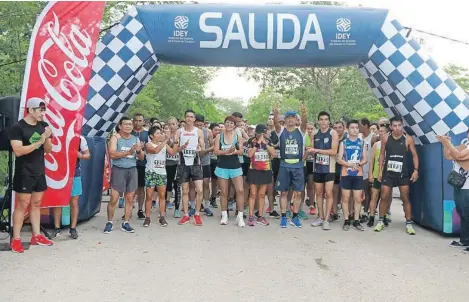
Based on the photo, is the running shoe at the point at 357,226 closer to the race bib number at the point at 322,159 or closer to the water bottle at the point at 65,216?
the race bib number at the point at 322,159

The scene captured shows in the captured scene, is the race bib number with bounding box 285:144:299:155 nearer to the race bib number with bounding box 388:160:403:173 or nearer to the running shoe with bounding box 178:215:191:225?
the race bib number with bounding box 388:160:403:173

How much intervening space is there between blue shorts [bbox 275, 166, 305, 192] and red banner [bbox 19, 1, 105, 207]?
126 inches

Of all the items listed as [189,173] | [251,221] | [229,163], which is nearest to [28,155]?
[189,173]

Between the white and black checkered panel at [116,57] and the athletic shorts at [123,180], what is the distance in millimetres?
990

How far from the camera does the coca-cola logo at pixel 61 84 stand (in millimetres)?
6102

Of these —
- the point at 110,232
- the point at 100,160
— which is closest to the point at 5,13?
the point at 100,160

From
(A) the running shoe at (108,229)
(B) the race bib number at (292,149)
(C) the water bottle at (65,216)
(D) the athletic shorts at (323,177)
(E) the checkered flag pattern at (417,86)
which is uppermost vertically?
(E) the checkered flag pattern at (417,86)

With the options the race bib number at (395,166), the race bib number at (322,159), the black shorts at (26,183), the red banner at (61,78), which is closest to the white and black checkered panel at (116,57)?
the red banner at (61,78)

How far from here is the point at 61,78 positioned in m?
6.19

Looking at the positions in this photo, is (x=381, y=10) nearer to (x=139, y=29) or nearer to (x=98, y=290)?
(x=139, y=29)

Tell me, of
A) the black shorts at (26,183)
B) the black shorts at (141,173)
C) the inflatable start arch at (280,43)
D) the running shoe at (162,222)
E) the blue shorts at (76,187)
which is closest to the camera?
the black shorts at (26,183)

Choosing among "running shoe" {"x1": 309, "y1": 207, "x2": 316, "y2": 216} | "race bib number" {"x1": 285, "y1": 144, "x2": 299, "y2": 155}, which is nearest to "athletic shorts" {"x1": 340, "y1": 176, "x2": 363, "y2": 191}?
"race bib number" {"x1": 285, "y1": 144, "x2": 299, "y2": 155}

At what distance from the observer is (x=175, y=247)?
577 cm

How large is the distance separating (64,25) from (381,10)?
185 inches
